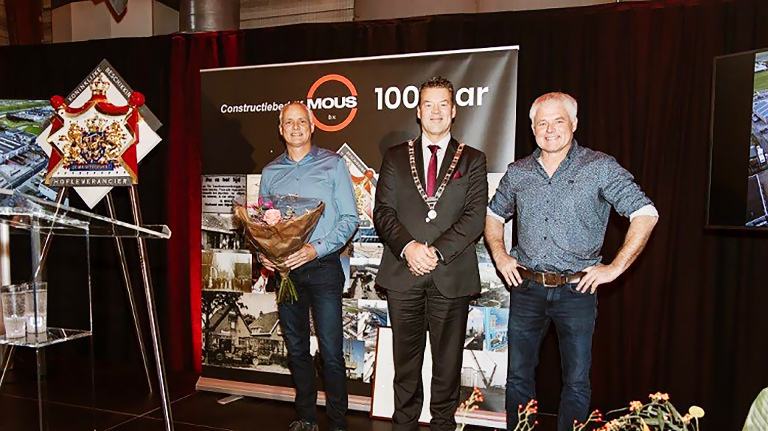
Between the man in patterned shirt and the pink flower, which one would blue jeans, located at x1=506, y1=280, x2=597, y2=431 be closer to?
the man in patterned shirt

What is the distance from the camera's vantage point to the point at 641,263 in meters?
3.52

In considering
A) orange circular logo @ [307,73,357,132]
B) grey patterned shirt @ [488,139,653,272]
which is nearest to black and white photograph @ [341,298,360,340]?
orange circular logo @ [307,73,357,132]

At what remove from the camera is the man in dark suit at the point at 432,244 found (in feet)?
9.11

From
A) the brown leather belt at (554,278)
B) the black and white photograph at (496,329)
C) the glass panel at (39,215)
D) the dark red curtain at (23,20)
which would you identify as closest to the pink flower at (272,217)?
the glass panel at (39,215)

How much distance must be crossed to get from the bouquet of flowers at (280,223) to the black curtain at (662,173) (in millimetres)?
1535

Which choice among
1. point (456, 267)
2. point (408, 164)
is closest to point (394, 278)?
point (456, 267)

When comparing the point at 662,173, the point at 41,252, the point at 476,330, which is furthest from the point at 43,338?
the point at 662,173

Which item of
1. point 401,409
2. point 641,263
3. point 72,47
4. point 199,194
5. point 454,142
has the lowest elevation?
point 401,409

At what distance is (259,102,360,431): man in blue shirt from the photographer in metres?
3.04

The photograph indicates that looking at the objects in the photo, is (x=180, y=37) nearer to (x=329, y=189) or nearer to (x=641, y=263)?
(x=329, y=189)

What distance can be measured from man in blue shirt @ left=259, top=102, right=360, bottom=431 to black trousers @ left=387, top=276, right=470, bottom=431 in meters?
0.37

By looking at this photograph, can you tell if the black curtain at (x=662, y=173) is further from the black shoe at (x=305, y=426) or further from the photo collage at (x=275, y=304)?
the black shoe at (x=305, y=426)

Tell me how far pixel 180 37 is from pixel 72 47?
1016 millimetres

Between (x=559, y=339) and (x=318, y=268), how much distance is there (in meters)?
1.21
